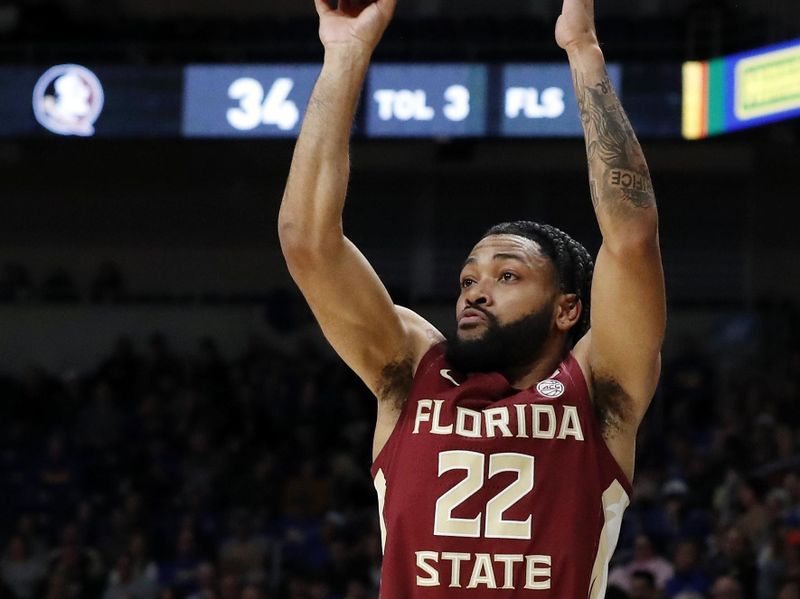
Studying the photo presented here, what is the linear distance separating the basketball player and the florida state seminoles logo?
32.0 ft

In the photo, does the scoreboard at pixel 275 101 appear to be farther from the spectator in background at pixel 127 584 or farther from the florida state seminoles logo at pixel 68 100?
the spectator in background at pixel 127 584

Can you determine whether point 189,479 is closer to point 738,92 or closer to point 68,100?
point 68,100

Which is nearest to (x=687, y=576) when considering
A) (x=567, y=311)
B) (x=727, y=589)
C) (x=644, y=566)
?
(x=644, y=566)

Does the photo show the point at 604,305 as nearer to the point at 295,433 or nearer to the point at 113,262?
the point at 295,433

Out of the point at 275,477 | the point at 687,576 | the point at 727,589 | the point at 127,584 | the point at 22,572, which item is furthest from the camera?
the point at 275,477

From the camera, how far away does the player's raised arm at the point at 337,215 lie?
9.66ft

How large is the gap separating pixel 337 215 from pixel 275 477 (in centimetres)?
956

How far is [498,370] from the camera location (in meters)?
3.15

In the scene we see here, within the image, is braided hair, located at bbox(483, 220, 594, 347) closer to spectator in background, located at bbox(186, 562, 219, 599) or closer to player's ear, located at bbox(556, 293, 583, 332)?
player's ear, located at bbox(556, 293, 583, 332)

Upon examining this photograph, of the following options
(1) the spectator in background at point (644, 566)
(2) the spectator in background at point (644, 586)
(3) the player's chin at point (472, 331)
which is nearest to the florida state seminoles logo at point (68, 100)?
(1) the spectator in background at point (644, 566)

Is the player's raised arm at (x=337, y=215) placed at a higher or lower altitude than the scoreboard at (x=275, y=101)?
lower

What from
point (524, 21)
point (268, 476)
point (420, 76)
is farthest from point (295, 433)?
point (524, 21)

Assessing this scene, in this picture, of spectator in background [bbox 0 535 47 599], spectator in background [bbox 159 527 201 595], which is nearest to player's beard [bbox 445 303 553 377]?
spectator in background [bbox 159 527 201 595]

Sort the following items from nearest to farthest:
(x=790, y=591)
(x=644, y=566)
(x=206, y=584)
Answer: (x=790, y=591) → (x=644, y=566) → (x=206, y=584)
